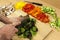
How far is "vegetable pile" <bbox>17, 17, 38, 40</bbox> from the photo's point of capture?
83cm

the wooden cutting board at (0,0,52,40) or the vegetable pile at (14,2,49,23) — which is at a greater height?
the vegetable pile at (14,2,49,23)

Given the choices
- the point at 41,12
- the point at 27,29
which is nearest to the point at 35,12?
the point at 41,12

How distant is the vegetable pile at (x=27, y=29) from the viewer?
32.8 inches

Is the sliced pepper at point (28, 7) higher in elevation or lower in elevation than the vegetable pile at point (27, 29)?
higher

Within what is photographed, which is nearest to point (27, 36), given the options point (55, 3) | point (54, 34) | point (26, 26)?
point (26, 26)

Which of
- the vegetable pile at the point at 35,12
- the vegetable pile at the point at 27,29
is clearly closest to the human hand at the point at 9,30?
the vegetable pile at the point at 27,29

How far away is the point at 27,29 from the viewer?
33.3 inches

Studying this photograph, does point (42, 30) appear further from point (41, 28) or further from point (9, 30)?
point (9, 30)

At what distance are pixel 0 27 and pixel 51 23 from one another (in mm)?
290

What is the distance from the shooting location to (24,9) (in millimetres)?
969

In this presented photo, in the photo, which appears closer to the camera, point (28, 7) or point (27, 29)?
point (27, 29)

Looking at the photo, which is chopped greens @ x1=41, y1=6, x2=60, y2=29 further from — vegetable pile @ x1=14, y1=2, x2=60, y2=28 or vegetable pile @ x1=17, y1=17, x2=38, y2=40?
vegetable pile @ x1=17, y1=17, x2=38, y2=40

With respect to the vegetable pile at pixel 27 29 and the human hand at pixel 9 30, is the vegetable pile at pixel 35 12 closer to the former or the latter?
the vegetable pile at pixel 27 29

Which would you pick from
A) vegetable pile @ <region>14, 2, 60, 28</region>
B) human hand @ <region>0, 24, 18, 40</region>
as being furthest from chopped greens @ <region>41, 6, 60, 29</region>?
human hand @ <region>0, 24, 18, 40</region>
